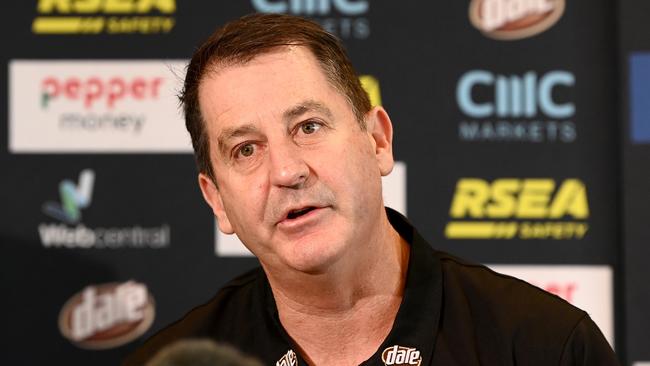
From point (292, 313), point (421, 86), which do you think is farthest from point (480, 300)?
point (421, 86)

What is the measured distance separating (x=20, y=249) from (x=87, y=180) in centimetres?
33

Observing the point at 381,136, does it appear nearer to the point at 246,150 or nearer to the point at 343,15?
the point at 246,150

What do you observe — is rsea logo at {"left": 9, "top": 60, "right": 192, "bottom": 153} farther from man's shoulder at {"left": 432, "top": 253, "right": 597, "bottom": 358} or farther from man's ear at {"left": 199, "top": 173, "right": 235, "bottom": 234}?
man's shoulder at {"left": 432, "top": 253, "right": 597, "bottom": 358}

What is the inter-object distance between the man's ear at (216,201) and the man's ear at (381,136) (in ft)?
1.00

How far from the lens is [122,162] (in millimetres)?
3484

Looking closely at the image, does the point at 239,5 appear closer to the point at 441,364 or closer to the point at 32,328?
the point at 32,328

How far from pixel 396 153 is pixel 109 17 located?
1.08m

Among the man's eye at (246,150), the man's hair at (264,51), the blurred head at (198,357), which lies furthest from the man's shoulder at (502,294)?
the blurred head at (198,357)

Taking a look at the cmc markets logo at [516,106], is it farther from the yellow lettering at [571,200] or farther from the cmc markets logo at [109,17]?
the cmc markets logo at [109,17]

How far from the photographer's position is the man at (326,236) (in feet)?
5.49

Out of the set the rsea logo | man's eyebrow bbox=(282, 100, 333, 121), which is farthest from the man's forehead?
the rsea logo

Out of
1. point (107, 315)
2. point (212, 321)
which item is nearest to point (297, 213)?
point (212, 321)

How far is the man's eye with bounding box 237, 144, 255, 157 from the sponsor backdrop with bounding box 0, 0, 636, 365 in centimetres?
163

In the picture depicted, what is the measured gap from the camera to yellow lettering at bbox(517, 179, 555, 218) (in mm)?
3365
